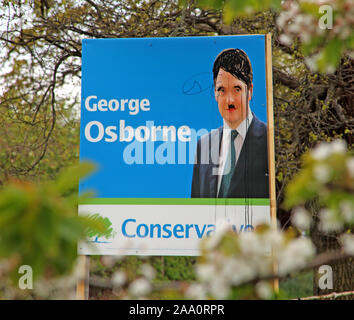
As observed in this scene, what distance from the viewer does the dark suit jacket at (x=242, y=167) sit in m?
3.40

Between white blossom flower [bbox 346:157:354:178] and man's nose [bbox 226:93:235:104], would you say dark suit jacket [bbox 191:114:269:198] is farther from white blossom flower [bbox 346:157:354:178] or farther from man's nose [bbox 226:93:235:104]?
white blossom flower [bbox 346:157:354:178]

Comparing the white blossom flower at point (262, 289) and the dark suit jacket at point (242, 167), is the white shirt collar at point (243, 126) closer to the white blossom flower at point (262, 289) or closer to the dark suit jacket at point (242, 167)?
the dark suit jacket at point (242, 167)

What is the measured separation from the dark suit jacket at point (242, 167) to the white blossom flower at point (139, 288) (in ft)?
6.11

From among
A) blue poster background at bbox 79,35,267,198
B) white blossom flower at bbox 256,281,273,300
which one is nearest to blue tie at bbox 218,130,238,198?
blue poster background at bbox 79,35,267,198

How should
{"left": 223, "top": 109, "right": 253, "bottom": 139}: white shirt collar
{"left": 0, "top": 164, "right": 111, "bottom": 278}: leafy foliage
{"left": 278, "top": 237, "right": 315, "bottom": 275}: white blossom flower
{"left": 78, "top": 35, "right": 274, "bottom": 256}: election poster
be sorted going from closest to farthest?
{"left": 0, "top": 164, "right": 111, "bottom": 278}: leafy foliage
{"left": 278, "top": 237, "right": 315, "bottom": 275}: white blossom flower
{"left": 78, "top": 35, "right": 274, "bottom": 256}: election poster
{"left": 223, "top": 109, "right": 253, "bottom": 139}: white shirt collar

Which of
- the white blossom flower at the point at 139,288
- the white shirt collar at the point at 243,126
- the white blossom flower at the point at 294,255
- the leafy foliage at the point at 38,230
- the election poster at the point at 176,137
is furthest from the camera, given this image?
the white shirt collar at the point at 243,126

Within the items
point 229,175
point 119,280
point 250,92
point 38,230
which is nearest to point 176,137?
point 229,175

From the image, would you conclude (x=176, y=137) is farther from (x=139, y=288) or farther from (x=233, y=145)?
(x=139, y=288)

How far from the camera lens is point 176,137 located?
3.48 meters

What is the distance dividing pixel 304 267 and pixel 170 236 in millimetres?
2070

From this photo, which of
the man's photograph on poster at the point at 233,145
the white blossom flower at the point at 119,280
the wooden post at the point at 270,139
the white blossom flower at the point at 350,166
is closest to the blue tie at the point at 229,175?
the man's photograph on poster at the point at 233,145

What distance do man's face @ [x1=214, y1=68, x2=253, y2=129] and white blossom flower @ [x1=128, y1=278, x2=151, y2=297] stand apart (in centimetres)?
213

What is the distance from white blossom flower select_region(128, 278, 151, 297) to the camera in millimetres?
1510

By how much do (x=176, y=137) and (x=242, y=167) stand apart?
20.5 inches
